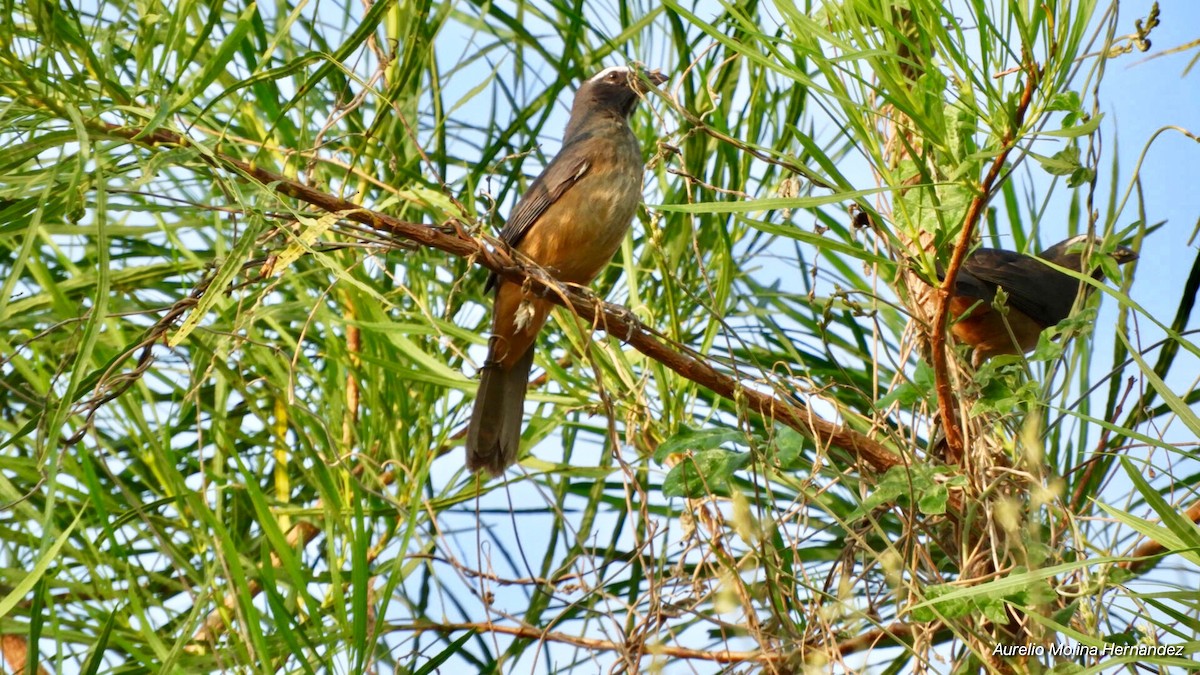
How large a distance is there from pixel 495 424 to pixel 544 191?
858mm

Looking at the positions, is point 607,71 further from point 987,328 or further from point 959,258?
point 959,258

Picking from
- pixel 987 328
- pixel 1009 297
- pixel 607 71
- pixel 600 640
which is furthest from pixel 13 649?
pixel 1009 297

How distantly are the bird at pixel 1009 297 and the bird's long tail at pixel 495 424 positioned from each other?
1.51m

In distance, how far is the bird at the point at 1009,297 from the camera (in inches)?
156

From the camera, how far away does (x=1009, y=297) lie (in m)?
4.20

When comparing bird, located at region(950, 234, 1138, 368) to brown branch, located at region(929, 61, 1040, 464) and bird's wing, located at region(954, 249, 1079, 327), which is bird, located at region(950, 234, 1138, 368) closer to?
bird's wing, located at region(954, 249, 1079, 327)

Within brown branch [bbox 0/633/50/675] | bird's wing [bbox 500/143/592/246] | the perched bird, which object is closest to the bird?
the perched bird

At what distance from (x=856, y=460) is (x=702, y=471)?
0.97 feet

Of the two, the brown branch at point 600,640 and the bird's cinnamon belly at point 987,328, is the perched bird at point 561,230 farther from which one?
the bird's cinnamon belly at point 987,328

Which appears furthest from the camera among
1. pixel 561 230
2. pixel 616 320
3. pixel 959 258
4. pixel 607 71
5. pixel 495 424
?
pixel 607 71

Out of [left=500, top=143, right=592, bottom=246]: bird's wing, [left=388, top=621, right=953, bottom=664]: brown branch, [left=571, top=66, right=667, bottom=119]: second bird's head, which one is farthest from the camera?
[left=571, top=66, right=667, bottom=119]: second bird's head

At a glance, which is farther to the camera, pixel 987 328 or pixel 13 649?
pixel 987 328

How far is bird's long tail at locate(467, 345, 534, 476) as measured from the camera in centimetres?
316

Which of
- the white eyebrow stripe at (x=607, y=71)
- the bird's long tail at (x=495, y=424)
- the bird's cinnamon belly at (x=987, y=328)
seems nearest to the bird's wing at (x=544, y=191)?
the white eyebrow stripe at (x=607, y=71)
